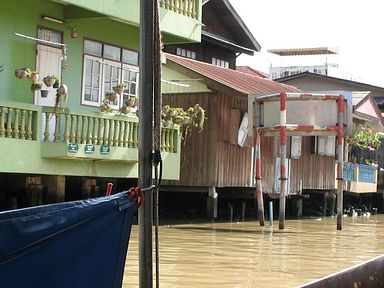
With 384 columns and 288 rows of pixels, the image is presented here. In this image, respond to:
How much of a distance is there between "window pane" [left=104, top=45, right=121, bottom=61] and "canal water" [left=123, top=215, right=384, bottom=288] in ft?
13.3

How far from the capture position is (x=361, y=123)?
26.6m

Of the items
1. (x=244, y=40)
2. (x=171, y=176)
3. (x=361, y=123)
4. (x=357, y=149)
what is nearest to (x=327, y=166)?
(x=361, y=123)

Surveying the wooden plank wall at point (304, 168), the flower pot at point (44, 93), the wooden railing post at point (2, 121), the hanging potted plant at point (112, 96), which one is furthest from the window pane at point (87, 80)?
the wooden plank wall at point (304, 168)

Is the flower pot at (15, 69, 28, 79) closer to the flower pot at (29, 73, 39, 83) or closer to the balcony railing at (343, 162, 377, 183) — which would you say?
the flower pot at (29, 73, 39, 83)

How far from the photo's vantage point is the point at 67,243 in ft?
13.2

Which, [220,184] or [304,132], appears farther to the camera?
[220,184]

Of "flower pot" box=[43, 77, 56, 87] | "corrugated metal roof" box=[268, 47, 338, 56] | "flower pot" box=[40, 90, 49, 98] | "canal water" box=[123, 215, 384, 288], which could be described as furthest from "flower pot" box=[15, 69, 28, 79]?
"corrugated metal roof" box=[268, 47, 338, 56]

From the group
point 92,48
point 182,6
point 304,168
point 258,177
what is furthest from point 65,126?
point 304,168

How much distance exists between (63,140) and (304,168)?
11929mm

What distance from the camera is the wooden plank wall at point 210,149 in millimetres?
19625

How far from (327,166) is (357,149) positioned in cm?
475

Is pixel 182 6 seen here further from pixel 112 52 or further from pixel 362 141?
pixel 362 141

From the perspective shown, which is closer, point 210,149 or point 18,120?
point 18,120

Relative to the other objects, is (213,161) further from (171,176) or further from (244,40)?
(244,40)
